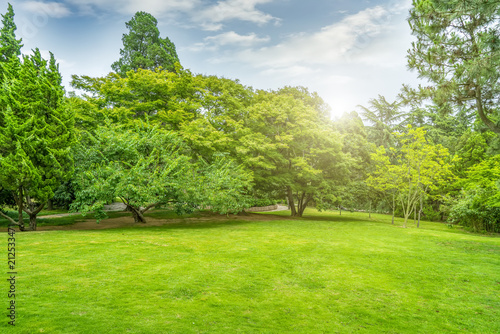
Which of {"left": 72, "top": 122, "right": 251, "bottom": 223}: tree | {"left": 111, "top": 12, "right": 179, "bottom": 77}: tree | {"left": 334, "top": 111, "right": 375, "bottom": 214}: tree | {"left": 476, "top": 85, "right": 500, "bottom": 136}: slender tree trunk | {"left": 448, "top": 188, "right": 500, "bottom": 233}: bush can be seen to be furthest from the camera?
{"left": 111, "top": 12, "right": 179, "bottom": 77}: tree

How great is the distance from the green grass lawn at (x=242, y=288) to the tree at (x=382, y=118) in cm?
2537

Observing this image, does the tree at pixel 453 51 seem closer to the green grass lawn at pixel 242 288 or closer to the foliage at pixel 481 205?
the green grass lawn at pixel 242 288

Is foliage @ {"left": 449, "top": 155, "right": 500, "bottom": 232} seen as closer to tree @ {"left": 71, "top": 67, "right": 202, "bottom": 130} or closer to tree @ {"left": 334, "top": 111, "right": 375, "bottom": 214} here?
tree @ {"left": 334, "top": 111, "right": 375, "bottom": 214}

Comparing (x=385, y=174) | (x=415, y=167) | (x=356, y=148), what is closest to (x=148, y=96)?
(x=356, y=148)

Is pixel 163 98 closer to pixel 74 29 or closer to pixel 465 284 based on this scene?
pixel 74 29

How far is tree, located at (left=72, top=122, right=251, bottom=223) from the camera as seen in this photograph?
39.4 ft

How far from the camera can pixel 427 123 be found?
39.8 metres

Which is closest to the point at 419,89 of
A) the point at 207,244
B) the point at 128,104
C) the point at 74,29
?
the point at 207,244

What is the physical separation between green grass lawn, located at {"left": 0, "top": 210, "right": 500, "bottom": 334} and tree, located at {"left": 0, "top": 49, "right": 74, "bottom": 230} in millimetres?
2474

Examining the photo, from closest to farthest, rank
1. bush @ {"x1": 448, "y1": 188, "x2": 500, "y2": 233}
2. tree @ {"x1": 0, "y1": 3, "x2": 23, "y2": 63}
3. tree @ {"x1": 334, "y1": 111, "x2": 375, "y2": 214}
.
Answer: tree @ {"x1": 0, "y1": 3, "x2": 23, "y2": 63}, bush @ {"x1": 448, "y1": 188, "x2": 500, "y2": 233}, tree @ {"x1": 334, "y1": 111, "x2": 375, "y2": 214}

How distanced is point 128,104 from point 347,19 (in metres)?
16.9

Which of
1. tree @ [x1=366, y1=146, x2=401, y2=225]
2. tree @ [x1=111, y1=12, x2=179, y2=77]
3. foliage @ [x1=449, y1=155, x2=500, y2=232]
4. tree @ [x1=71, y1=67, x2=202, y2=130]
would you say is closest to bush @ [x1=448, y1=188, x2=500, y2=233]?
foliage @ [x1=449, y1=155, x2=500, y2=232]

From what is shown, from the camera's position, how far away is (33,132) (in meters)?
11.2

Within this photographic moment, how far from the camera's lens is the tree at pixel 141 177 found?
12.0 meters
